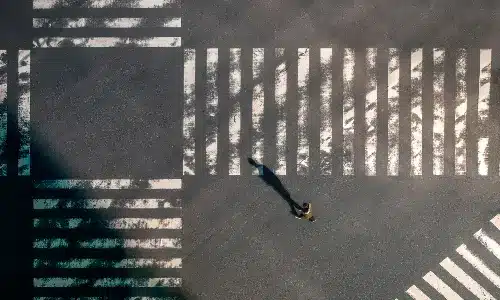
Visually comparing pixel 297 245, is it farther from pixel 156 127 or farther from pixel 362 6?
pixel 362 6

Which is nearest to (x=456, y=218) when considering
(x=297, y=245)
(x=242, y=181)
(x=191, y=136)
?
(x=297, y=245)

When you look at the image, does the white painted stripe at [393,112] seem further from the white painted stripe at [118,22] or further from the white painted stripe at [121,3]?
the white painted stripe at [121,3]

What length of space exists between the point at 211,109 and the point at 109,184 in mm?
2764

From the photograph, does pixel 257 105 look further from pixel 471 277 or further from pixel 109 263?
pixel 471 277

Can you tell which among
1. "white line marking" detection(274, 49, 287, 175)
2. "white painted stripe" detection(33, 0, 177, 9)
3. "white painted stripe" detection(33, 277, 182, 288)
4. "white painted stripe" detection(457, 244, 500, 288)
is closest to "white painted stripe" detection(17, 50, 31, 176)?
"white painted stripe" detection(33, 0, 177, 9)

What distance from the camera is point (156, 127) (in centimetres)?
1006

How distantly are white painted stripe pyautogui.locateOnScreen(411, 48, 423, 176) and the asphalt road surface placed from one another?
0.13 meters

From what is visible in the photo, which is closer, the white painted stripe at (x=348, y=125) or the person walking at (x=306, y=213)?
the person walking at (x=306, y=213)

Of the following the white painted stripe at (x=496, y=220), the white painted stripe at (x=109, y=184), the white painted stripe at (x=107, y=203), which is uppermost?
the white painted stripe at (x=109, y=184)

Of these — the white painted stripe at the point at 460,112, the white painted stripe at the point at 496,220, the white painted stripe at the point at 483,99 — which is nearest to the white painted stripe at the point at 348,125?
the white painted stripe at the point at 460,112

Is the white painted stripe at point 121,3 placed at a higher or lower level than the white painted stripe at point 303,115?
higher

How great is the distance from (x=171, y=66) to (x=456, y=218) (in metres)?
7.04

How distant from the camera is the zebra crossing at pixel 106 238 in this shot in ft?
32.9

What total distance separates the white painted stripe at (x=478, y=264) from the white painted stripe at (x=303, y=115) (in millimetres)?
3816
